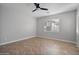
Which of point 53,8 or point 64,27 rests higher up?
point 53,8

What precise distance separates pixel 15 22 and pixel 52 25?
979mm

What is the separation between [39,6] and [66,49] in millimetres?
1317

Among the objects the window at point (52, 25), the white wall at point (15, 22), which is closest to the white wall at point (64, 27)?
the window at point (52, 25)

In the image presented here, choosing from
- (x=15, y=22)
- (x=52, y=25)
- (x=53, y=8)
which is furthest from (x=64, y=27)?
(x=15, y=22)

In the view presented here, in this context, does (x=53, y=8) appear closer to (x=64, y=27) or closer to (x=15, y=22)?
(x=64, y=27)

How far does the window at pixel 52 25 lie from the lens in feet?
7.99

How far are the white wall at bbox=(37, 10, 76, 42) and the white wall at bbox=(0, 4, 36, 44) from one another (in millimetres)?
189

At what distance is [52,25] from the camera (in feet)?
8.08

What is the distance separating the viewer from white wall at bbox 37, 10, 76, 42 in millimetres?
2339

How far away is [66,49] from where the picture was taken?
93.9 inches

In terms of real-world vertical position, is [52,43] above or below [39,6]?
below
